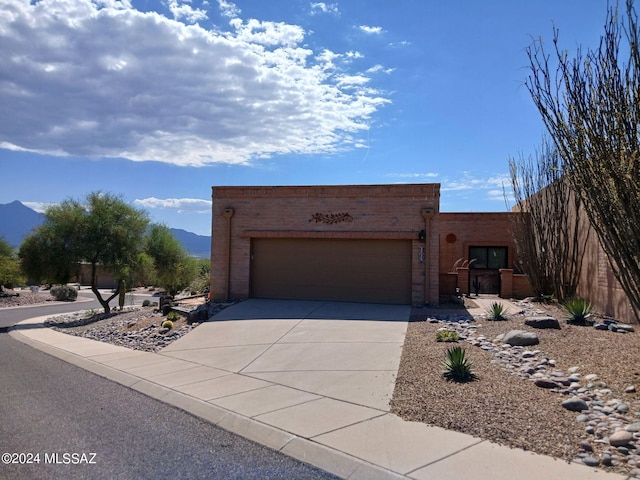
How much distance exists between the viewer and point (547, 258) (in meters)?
18.8

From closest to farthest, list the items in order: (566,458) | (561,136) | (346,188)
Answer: (566,458) < (561,136) < (346,188)

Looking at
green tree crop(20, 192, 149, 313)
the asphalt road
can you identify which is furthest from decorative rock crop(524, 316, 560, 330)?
green tree crop(20, 192, 149, 313)

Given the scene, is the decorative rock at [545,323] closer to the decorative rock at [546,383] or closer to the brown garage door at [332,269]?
the decorative rock at [546,383]

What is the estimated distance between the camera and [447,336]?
11.6 metres

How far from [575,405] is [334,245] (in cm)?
1247

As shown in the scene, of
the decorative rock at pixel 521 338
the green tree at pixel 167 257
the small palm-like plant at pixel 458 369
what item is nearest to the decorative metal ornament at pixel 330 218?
the decorative rock at pixel 521 338

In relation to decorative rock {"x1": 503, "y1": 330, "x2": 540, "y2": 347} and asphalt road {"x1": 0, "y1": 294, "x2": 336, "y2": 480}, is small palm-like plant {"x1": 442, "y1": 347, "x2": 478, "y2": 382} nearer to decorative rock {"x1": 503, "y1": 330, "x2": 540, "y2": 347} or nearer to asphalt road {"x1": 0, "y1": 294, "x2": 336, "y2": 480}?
decorative rock {"x1": 503, "y1": 330, "x2": 540, "y2": 347}

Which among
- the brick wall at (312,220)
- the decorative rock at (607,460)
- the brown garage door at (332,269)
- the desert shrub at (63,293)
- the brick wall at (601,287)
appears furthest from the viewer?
the desert shrub at (63,293)

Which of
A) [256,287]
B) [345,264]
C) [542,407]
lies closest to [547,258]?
[345,264]

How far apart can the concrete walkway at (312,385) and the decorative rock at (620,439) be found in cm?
66

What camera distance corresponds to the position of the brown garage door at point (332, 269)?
59.8ft

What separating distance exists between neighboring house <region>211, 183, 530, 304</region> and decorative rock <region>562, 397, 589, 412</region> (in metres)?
10.7

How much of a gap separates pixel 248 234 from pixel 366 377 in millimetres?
10695

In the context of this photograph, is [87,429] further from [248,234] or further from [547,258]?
[547,258]
